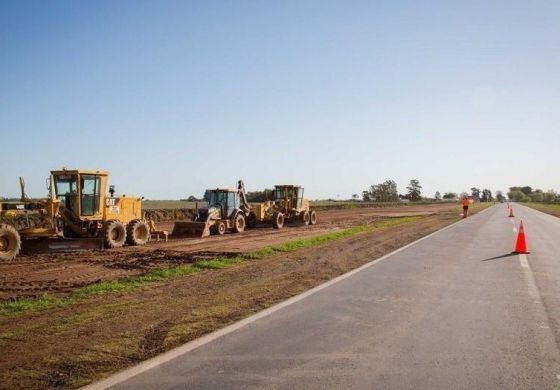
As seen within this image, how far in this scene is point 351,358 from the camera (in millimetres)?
5426

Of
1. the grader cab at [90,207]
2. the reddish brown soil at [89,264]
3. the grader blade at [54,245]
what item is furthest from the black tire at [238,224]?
the grader blade at [54,245]

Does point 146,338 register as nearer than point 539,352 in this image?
No

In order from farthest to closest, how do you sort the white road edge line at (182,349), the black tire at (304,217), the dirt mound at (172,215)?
the dirt mound at (172,215) < the black tire at (304,217) < the white road edge line at (182,349)

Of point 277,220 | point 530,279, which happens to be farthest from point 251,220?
point 530,279

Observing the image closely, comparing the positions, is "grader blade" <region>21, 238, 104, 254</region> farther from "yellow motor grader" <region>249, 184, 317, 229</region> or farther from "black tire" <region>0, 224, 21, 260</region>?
"yellow motor grader" <region>249, 184, 317, 229</region>

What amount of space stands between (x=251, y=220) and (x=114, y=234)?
37.8ft

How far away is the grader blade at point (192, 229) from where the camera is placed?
23.2 metres

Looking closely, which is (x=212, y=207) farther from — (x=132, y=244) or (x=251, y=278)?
(x=251, y=278)

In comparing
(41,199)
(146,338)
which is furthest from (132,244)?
(146,338)

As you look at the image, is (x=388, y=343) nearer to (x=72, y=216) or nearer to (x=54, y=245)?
(x=54, y=245)

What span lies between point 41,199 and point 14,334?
A: 1126cm

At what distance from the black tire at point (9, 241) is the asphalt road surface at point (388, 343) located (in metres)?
10.2

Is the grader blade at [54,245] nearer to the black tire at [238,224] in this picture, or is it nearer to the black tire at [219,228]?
the black tire at [219,228]

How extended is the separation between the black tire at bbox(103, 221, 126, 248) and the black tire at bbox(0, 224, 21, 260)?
119 inches
